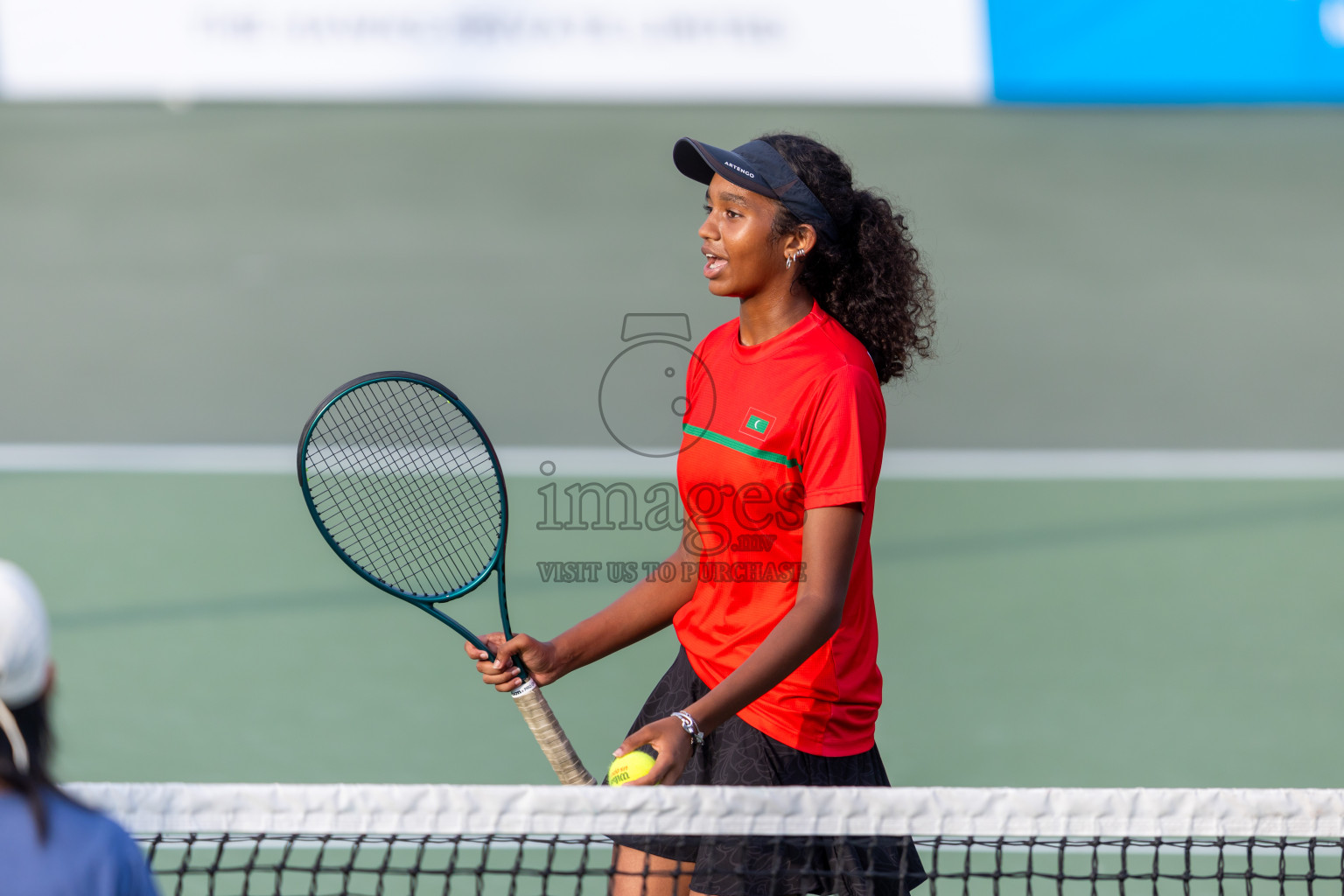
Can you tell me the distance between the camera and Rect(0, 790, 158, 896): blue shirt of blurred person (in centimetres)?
118

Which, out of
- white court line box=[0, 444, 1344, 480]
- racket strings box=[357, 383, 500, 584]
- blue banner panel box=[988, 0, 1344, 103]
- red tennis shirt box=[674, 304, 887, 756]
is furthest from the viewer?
blue banner panel box=[988, 0, 1344, 103]

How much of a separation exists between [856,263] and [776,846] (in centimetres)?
91

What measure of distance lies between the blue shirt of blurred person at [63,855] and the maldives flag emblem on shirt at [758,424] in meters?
1.10

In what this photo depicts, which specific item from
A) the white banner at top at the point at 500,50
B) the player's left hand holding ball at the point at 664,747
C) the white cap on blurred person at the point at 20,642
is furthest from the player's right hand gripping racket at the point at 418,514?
the white banner at top at the point at 500,50

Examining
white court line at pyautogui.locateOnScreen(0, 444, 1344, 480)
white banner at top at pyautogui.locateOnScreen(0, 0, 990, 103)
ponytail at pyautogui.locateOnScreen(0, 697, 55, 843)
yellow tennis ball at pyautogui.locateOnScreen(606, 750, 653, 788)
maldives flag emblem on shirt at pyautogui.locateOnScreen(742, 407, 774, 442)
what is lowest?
yellow tennis ball at pyautogui.locateOnScreen(606, 750, 653, 788)

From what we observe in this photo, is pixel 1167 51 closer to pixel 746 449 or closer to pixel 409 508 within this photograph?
pixel 409 508

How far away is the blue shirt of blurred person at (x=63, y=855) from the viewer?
46.6 inches

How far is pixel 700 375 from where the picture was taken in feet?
7.47

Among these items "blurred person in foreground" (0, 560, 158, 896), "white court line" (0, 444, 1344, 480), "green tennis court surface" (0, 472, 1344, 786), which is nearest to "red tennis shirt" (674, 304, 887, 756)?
"blurred person in foreground" (0, 560, 158, 896)

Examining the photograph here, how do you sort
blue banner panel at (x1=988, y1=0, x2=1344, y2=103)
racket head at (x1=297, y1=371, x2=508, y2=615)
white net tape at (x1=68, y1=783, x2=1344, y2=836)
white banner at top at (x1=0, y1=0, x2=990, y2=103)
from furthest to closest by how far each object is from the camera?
blue banner panel at (x1=988, y1=0, x2=1344, y2=103), white banner at top at (x1=0, y1=0, x2=990, y2=103), racket head at (x1=297, y1=371, x2=508, y2=615), white net tape at (x1=68, y1=783, x2=1344, y2=836)

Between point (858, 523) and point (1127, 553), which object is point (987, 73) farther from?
point (858, 523)

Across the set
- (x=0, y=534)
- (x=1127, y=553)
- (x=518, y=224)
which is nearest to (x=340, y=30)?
(x=518, y=224)

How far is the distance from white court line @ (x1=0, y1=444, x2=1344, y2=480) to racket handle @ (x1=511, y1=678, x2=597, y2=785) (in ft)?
12.5

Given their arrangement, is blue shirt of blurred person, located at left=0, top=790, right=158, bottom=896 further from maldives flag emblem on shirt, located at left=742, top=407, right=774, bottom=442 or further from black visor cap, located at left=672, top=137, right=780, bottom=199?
black visor cap, located at left=672, top=137, right=780, bottom=199
